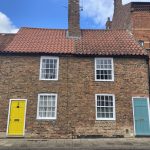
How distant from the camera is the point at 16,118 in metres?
17.5

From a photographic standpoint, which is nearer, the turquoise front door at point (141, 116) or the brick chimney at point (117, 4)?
the turquoise front door at point (141, 116)

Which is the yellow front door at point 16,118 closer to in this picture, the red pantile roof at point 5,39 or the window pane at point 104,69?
the red pantile roof at point 5,39

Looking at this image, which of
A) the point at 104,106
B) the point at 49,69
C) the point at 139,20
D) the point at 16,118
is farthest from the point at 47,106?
the point at 139,20

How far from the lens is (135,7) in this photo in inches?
995

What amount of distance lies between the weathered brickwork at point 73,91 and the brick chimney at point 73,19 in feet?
10.9

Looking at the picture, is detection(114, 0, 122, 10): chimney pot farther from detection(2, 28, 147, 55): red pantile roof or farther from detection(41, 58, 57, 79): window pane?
detection(41, 58, 57, 79): window pane

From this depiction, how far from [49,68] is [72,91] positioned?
238cm

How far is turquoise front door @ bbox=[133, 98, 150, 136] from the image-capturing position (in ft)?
57.7

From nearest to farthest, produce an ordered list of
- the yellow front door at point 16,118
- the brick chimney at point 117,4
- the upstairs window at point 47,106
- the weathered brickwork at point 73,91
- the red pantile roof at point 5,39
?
the yellow front door at point 16,118, the weathered brickwork at point 73,91, the upstairs window at point 47,106, the red pantile roof at point 5,39, the brick chimney at point 117,4

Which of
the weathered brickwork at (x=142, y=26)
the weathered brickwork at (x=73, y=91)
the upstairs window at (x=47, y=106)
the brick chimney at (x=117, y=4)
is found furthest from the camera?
the brick chimney at (x=117, y=4)

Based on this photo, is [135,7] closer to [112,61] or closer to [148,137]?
[112,61]

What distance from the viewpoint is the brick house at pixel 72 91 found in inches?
689

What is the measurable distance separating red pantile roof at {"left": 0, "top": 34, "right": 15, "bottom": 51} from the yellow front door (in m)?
4.52

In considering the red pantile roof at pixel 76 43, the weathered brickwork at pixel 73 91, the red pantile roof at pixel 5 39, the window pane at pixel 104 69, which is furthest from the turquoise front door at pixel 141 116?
the red pantile roof at pixel 5 39
